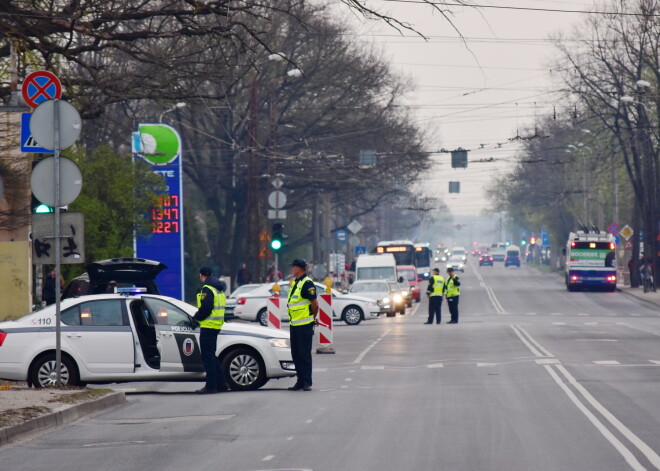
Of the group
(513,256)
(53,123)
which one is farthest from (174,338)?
(513,256)

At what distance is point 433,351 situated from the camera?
26.2 metres

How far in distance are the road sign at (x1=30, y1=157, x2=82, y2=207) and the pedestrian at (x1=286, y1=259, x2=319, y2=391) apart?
10.4ft

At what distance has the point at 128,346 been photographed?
17.4 meters

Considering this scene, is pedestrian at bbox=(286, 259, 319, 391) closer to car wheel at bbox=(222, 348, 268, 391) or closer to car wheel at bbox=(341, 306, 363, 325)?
car wheel at bbox=(222, 348, 268, 391)

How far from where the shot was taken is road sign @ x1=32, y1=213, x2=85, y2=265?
16.0m

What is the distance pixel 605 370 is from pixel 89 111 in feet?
30.7

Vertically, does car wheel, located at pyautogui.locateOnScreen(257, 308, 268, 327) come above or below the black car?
below

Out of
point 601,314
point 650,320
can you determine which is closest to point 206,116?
point 601,314

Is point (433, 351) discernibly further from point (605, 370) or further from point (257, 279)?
point (257, 279)

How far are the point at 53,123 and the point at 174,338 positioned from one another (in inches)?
135

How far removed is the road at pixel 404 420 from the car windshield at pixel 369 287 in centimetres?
1990

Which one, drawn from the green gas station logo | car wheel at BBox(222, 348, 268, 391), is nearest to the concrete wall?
the green gas station logo

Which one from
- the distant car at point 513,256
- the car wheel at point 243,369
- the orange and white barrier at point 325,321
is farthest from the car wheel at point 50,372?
the distant car at point 513,256

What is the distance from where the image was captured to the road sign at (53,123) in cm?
1586
